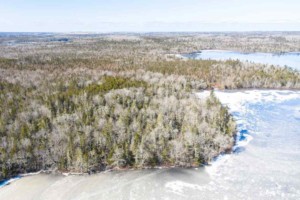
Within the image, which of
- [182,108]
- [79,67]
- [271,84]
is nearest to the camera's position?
[182,108]

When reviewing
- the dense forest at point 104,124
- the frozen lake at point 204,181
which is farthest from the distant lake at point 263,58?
the frozen lake at point 204,181

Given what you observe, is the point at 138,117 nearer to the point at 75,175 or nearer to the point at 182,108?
the point at 182,108

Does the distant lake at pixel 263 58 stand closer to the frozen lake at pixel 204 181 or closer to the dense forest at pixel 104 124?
the dense forest at pixel 104 124

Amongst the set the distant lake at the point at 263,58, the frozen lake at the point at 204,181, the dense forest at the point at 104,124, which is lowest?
the frozen lake at the point at 204,181

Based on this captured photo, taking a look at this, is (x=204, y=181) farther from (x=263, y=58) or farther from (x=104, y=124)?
(x=263, y=58)

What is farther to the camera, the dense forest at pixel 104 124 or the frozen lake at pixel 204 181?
the dense forest at pixel 104 124

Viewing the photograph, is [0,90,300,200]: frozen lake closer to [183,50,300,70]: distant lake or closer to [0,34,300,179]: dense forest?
[0,34,300,179]: dense forest

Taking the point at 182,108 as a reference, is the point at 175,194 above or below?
below

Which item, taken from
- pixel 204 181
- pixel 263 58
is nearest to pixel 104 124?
pixel 204 181

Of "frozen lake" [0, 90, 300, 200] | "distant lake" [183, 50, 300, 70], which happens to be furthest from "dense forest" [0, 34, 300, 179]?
"distant lake" [183, 50, 300, 70]

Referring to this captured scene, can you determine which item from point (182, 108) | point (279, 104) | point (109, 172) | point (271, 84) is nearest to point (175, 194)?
point (109, 172)

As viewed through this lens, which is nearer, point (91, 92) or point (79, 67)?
point (91, 92)
